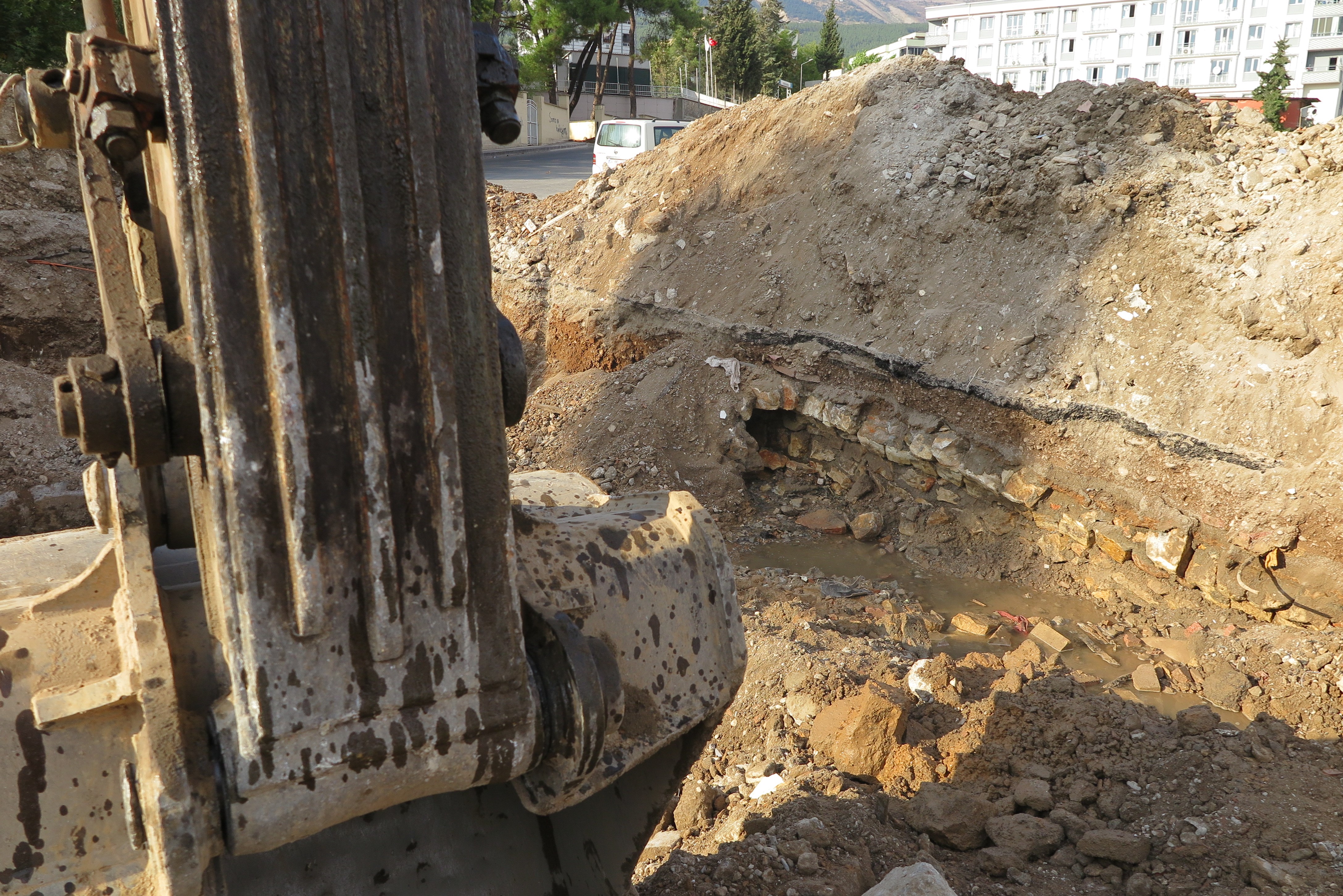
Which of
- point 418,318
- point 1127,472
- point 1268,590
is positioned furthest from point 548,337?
point 418,318

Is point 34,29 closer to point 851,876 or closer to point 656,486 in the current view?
point 656,486

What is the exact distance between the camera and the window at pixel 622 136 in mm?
14641

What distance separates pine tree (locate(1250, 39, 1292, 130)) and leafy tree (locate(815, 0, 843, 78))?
1620 centimetres

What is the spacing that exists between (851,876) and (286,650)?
234 cm

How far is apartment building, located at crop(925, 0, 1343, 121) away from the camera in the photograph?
143 feet

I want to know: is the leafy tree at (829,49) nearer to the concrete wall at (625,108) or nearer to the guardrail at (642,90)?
the guardrail at (642,90)

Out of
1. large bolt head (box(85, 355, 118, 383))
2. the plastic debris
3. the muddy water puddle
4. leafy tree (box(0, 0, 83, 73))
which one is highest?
leafy tree (box(0, 0, 83, 73))

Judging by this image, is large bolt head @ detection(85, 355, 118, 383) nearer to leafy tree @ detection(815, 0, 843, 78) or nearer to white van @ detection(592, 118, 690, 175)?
white van @ detection(592, 118, 690, 175)

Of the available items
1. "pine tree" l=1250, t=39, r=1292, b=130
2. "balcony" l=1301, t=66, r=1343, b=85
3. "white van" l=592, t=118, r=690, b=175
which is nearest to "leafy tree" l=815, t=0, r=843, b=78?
"pine tree" l=1250, t=39, r=1292, b=130

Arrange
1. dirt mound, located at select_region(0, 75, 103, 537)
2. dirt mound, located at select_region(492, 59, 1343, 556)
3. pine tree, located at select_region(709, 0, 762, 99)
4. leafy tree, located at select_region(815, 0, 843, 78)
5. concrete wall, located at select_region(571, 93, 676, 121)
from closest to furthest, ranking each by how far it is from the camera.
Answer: dirt mound, located at select_region(0, 75, 103, 537) < dirt mound, located at select_region(492, 59, 1343, 556) < pine tree, located at select_region(709, 0, 762, 99) < concrete wall, located at select_region(571, 93, 676, 121) < leafy tree, located at select_region(815, 0, 843, 78)

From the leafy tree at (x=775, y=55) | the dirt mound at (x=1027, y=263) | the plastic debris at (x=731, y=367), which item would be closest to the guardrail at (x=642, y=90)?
the leafy tree at (x=775, y=55)

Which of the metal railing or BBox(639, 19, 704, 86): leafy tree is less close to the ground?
BBox(639, 19, 704, 86): leafy tree

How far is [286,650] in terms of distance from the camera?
1.39m

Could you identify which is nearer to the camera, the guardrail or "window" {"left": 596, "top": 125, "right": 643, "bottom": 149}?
"window" {"left": 596, "top": 125, "right": 643, "bottom": 149}
